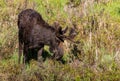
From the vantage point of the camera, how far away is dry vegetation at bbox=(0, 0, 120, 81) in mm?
8922

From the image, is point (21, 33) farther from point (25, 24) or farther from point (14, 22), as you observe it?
point (14, 22)

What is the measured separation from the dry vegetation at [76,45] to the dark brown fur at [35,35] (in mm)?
314

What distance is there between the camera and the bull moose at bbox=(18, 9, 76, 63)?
9734 millimetres

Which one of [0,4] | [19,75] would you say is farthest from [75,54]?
[0,4]

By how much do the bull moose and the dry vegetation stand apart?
298 millimetres

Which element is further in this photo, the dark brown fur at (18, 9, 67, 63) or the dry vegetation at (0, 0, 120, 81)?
the dark brown fur at (18, 9, 67, 63)

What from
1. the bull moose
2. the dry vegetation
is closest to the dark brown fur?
the bull moose

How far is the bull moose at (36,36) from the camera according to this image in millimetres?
9734

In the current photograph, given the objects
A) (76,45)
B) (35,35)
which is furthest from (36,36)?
(76,45)

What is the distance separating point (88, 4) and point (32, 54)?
2.98 metres

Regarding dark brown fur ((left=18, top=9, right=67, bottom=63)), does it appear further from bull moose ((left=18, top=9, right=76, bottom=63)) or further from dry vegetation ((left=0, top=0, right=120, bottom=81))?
dry vegetation ((left=0, top=0, right=120, bottom=81))

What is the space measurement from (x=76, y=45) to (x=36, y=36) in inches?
43.2

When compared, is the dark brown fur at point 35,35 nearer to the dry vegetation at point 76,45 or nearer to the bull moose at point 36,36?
the bull moose at point 36,36

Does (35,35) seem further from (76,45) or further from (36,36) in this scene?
(76,45)
